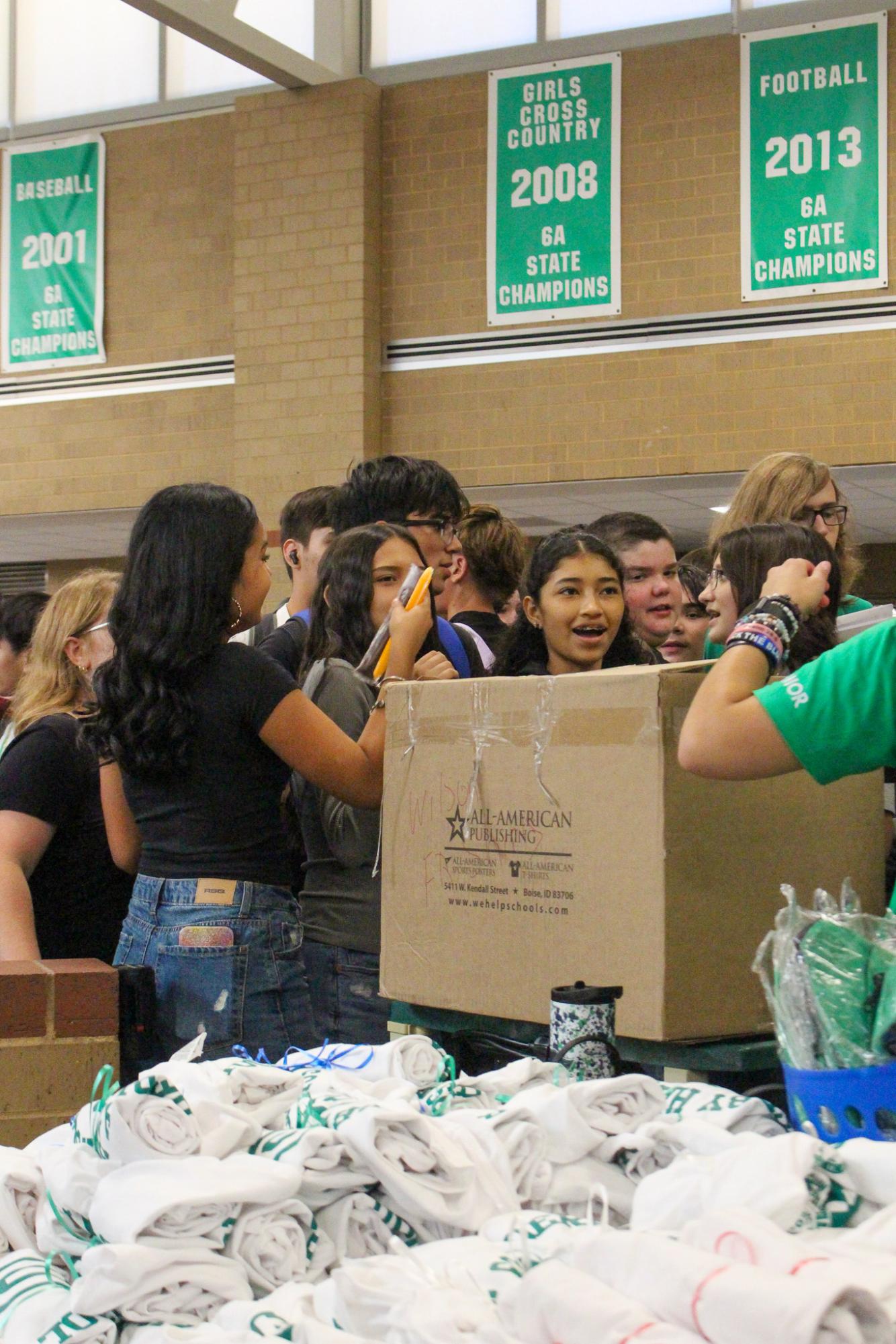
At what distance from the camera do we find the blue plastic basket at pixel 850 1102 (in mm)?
1202

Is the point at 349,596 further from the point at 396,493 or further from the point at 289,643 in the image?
the point at 289,643

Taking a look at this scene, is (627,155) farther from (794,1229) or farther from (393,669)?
(794,1229)

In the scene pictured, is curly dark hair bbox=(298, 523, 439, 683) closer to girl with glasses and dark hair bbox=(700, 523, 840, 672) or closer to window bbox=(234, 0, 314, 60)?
girl with glasses and dark hair bbox=(700, 523, 840, 672)

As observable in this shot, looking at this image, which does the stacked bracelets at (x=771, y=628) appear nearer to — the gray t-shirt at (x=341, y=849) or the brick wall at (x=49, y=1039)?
the gray t-shirt at (x=341, y=849)

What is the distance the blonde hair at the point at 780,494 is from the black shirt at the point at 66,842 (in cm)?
118

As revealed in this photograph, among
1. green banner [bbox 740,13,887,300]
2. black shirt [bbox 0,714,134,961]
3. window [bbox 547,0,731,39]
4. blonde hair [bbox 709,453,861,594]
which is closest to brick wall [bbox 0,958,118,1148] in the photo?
black shirt [bbox 0,714,134,961]

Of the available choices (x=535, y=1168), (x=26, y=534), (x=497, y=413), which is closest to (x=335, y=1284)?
(x=535, y=1168)

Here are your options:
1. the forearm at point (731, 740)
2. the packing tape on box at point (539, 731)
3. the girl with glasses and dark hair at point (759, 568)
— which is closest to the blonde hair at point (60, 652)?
the packing tape on box at point (539, 731)

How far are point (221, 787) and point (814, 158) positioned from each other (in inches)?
246

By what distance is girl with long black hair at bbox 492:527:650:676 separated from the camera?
2529mm

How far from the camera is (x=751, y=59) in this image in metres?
7.41

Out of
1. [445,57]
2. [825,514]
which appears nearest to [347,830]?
[825,514]

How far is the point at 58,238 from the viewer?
29.7ft

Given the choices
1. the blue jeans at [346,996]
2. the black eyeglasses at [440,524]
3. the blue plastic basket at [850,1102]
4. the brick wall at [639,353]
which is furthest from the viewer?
the brick wall at [639,353]
